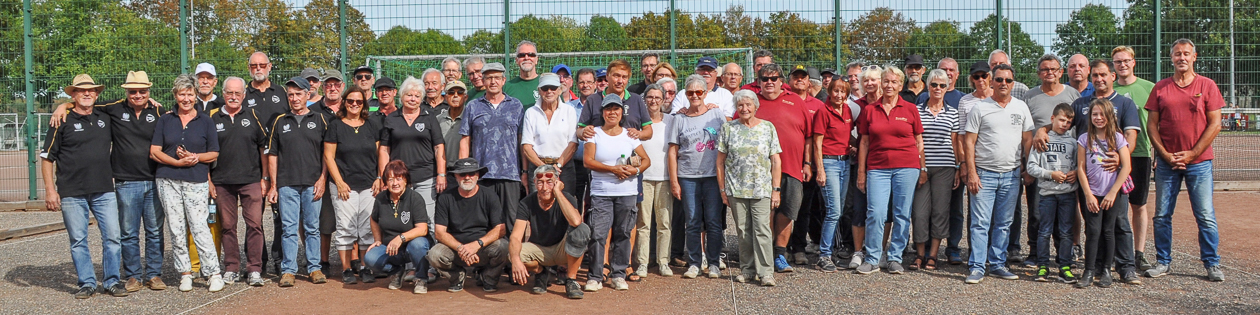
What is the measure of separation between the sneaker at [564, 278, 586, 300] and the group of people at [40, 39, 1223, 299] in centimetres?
2

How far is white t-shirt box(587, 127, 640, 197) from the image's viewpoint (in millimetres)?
6355

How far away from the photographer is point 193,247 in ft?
22.7

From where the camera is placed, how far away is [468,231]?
21.0 ft

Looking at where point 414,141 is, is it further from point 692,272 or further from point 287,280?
point 692,272

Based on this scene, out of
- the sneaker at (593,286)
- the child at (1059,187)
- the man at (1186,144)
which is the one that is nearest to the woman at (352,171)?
the sneaker at (593,286)

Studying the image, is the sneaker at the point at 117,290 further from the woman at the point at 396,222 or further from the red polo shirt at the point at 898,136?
the red polo shirt at the point at 898,136

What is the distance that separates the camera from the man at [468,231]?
6.28 m

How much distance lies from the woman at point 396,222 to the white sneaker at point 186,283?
4.08 ft

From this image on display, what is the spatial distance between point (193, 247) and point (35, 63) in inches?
286

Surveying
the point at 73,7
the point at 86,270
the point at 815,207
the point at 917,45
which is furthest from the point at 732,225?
the point at 73,7

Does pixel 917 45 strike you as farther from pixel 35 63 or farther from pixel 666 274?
pixel 35 63

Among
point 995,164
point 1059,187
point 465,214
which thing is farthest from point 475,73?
point 1059,187

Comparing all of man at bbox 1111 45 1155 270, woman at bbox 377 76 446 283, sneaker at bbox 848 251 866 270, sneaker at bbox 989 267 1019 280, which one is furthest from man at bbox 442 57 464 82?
man at bbox 1111 45 1155 270

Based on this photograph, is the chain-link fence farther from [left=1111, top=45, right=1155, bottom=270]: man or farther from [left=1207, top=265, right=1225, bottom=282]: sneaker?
[left=1207, top=265, right=1225, bottom=282]: sneaker
